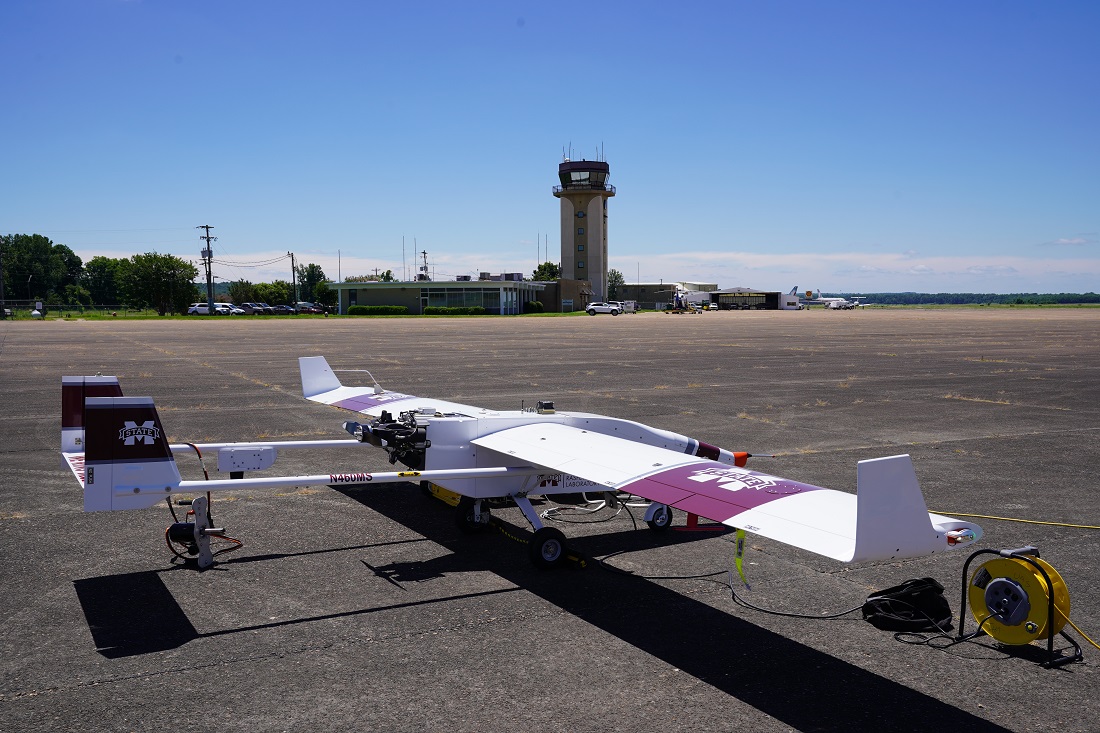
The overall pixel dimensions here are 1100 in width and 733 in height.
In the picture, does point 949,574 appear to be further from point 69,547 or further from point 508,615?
point 69,547

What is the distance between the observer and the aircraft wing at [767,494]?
20.7ft

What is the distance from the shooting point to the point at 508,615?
8.88 m

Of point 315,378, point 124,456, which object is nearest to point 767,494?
point 124,456

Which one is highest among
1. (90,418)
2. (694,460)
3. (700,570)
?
(90,418)

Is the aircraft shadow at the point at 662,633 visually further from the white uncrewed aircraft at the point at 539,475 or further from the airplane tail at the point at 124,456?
the airplane tail at the point at 124,456

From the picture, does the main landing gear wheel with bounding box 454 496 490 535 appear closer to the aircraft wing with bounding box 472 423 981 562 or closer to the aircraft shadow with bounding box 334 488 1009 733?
the aircraft shadow with bounding box 334 488 1009 733

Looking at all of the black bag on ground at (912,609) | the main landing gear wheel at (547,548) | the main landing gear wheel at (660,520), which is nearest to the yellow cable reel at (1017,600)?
the black bag on ground at (912,609)

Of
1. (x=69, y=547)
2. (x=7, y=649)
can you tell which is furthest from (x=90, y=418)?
(x=69, y=547)

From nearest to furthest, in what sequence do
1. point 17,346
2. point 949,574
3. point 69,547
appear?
point 949,574 → point 69,547 → point 17,346

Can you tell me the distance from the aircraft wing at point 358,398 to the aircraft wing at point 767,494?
97.1 inches

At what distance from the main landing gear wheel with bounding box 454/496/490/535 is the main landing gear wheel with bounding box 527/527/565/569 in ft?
5.26

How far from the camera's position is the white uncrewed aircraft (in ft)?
21.1

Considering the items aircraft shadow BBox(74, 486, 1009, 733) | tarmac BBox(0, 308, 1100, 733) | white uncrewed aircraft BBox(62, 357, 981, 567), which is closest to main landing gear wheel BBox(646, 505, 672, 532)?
white uncrewed aircraft BBox(62, 357, 981, 567)

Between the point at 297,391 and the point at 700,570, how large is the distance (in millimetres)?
20827
